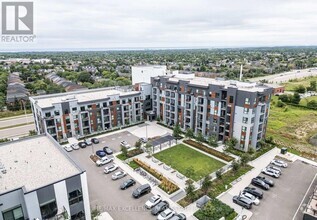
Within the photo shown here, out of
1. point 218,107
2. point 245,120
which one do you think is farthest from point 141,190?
point 218,107

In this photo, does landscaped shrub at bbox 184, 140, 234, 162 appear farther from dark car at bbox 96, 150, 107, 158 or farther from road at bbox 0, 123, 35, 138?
road at bbox 0, 123, 35, 138

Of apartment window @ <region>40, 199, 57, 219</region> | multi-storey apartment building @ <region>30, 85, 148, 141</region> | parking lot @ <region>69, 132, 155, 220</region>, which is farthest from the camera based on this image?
multi-storey apartment building @ <region>30, 85, 148, 141</region>

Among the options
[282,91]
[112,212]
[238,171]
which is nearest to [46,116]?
[112,212]

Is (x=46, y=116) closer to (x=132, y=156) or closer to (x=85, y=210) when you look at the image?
(x=132, y=156)

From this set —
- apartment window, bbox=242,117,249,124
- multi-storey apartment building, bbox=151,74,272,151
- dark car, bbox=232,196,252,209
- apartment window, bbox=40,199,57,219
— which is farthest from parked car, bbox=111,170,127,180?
apartment window, bbox=242,117,249,124

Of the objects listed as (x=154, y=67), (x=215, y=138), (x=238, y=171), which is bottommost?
(x=238, y=171)
